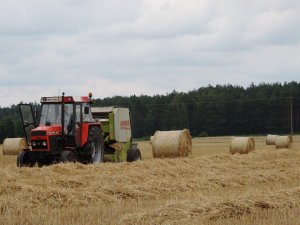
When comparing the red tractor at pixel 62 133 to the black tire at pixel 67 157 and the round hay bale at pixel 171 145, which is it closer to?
the black tire at pixel 67 157

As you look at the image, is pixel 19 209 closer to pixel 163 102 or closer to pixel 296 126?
pixel 296 126

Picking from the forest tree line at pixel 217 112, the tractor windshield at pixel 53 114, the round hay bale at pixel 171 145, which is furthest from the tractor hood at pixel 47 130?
the forest tree line at pixel 217 112

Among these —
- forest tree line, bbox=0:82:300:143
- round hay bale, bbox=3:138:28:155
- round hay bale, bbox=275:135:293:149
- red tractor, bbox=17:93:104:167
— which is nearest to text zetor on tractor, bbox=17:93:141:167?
red tractor, bbox=17:93:104:167

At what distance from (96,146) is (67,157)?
1.87 m

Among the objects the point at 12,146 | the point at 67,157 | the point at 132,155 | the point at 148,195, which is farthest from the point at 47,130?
the point at 12,146

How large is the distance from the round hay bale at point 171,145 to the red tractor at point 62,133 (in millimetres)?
3709

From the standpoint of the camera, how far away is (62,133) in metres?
14.5

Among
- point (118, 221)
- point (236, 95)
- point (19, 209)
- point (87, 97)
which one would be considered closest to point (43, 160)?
point (87, 97)

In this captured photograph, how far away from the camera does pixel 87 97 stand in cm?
1552

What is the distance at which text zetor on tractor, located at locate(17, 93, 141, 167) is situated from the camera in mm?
14148

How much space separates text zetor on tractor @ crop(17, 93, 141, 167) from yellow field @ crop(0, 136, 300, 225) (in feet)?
4.99

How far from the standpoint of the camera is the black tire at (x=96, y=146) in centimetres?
1530

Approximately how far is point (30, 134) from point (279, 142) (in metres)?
17.4

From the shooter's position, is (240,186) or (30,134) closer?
(240,186)
